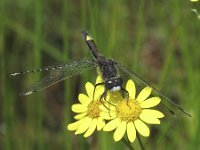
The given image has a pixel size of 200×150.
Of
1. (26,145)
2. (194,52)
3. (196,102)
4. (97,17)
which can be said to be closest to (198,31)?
(194,52)

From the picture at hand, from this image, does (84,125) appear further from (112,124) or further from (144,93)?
(144,93)

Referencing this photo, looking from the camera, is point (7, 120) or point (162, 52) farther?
point (162, 52)

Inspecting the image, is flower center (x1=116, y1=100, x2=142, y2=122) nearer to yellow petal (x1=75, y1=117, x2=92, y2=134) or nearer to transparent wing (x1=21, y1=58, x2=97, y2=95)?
yellow petal (x1=75, y1=117, x2=92, y2=134)

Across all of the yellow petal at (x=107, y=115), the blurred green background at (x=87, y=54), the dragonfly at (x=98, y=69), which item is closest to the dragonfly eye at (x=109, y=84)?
the dragonfly at (x=98, y=69)

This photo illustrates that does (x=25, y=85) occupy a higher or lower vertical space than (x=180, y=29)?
lower

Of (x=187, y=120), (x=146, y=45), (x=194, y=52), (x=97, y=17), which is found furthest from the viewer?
(x=146, y=45)

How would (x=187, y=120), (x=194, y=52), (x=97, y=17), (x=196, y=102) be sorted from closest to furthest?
1. (x=97, y=17)
2. (x=196, y=102)
3. (x=194, y=52)
4. (x=187, y=120)

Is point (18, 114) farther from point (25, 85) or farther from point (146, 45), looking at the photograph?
point (146, 45)

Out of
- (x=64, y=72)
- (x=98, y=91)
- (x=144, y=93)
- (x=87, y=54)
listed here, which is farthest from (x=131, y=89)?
(x=87, y=54)

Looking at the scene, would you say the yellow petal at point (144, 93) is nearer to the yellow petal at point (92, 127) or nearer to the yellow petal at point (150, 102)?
the yellow petal at point (150, 102)
